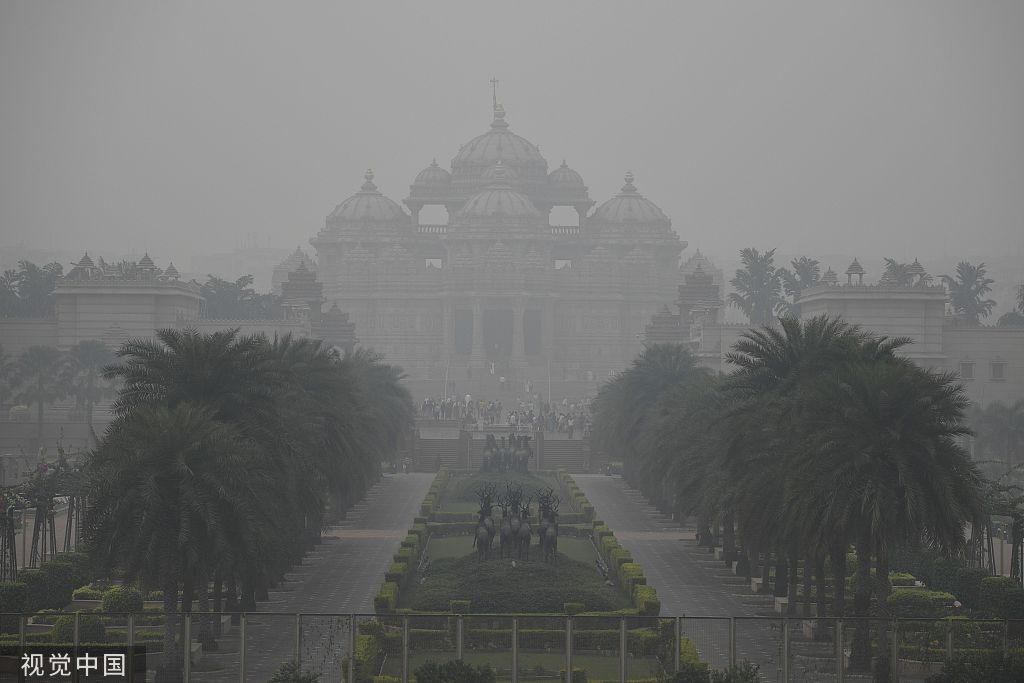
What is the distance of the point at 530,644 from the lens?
3366 cm

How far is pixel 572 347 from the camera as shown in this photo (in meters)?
146

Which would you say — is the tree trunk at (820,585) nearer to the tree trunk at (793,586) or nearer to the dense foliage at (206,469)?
the tree trunk at (793,586)

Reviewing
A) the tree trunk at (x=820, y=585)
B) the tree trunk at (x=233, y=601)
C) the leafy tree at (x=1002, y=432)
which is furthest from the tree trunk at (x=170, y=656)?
the leafy tree at (x=1002, y=432)

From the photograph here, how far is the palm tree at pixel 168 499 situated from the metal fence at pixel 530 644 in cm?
102

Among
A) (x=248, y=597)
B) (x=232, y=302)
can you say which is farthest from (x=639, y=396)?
(x=232, y=302)

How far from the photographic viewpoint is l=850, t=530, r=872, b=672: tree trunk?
33.5 metres

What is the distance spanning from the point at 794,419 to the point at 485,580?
741cm

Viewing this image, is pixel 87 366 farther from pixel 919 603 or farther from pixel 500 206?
pixel 919 603

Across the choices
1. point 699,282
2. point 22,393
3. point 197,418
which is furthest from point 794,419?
point 699,282

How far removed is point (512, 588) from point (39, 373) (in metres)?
62.8

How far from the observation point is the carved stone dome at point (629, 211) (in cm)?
16525

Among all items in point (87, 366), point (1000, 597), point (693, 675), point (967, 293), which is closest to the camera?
point (693, 675)

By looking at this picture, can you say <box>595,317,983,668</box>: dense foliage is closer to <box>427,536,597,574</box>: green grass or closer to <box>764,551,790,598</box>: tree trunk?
<box>764,551,790,598</box>: tree trunk

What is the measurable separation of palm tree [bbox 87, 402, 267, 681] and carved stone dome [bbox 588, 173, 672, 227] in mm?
131243
